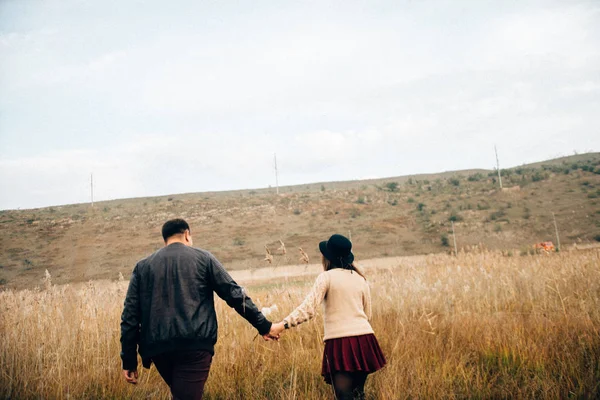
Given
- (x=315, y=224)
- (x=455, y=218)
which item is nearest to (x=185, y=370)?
(x=455, y=218)

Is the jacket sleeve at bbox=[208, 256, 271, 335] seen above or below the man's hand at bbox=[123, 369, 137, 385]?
above

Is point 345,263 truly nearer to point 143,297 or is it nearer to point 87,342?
point 143,297

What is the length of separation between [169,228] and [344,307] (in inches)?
68.8

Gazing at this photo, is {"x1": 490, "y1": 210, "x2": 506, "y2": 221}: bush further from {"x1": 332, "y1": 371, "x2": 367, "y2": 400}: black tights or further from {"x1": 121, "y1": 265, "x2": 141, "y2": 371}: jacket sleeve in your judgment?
{"x1": 121, "y1": 265, "x2": 141, "y2": 371}: jacket sleeve

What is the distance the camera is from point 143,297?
3.56m

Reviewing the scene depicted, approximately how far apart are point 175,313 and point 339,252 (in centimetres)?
158

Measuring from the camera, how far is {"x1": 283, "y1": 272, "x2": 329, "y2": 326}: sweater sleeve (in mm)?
3891

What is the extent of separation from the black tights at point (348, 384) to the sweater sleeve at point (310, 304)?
583 mm

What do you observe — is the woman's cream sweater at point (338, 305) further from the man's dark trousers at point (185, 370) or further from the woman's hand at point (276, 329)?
the man's dark trousers at point (185, 370)

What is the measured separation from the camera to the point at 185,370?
3.40 metres

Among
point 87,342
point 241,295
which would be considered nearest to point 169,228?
point 241,295

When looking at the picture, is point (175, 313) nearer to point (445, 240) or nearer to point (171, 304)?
point (171, 304)

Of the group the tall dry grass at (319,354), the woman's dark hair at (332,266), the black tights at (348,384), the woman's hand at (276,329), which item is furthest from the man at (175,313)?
the tall dry grass at (319,354)

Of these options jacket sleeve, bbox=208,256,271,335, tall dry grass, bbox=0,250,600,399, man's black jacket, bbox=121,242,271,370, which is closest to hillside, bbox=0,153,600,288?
tall dry grass, bbox=0,250,600,399
